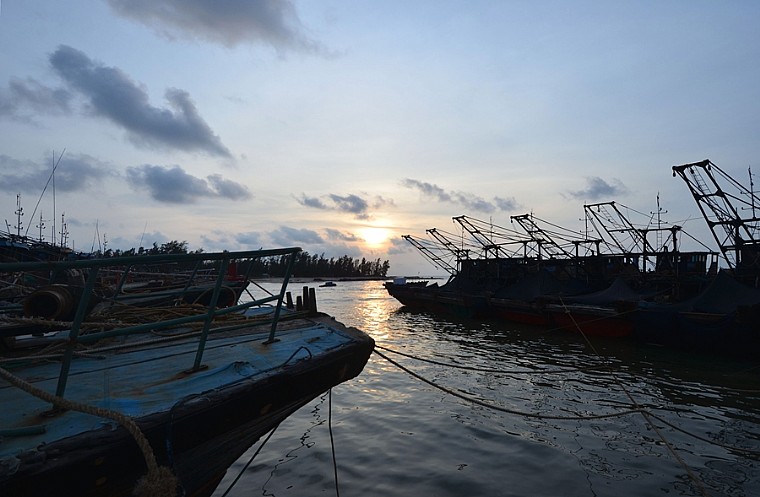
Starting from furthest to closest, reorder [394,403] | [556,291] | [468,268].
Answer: [468,268], [556,291], [394,403]

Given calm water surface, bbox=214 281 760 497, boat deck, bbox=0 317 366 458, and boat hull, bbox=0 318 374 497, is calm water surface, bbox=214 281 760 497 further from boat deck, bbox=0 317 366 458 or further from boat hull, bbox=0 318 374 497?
boat hull, bbox=0 318 374 497

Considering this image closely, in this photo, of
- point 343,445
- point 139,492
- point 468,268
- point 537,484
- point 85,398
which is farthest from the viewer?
point 468,268

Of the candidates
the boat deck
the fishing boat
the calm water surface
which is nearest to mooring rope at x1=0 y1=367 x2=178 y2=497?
the fishing boat

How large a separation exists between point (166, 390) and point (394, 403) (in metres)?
7.34

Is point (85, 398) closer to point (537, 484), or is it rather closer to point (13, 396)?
point (13, 396)

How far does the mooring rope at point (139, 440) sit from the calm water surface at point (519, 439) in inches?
148

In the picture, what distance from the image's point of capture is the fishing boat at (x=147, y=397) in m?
2.46

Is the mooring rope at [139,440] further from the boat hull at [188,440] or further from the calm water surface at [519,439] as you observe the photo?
the calm water surface at [519,439]

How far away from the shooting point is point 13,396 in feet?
11.1

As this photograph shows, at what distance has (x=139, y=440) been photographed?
2551mm

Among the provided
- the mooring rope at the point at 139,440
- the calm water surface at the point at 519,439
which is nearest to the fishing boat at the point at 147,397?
the mooring rope at the point at 139,440

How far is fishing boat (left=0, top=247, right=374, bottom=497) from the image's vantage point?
2.46 meters

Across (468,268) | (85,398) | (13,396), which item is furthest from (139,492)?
(468,268)

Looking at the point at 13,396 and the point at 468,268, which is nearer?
the point at 13,396
